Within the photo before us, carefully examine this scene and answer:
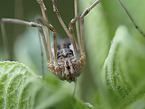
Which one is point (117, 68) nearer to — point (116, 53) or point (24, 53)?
point (116, 53)

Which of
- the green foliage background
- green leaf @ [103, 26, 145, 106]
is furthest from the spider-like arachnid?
green leaf @ [103, 26, 145, 106]

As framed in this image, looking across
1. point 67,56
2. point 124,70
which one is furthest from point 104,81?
point 67,56

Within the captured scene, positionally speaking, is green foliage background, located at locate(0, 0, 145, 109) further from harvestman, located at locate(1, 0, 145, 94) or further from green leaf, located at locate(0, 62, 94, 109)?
harvestman, located at locate(1, 0, 145, 94)

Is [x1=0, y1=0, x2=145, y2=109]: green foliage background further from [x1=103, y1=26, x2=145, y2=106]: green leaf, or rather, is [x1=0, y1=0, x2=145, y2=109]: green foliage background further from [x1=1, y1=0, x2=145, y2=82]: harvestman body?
[x1=1, y1=0, x2=145, y2=82]: harvestman body

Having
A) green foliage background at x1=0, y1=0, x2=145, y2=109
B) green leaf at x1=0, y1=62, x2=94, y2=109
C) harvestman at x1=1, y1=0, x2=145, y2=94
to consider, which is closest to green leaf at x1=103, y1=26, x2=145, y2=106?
green foliage background at x1=0, y1=0, x2=145, y2=109

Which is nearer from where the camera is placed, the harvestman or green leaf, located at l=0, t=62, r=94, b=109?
green leaf, located at l=0, t=62, r=94, b=109

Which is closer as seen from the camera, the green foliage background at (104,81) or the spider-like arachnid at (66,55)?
the green foliage background at (104,81)

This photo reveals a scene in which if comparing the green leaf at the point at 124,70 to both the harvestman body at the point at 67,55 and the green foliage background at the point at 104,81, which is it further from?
the harvestman body at the point at 67,55

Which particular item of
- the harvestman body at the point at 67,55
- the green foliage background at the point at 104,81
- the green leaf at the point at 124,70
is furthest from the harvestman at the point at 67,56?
the green leaf at the point at 124,70
